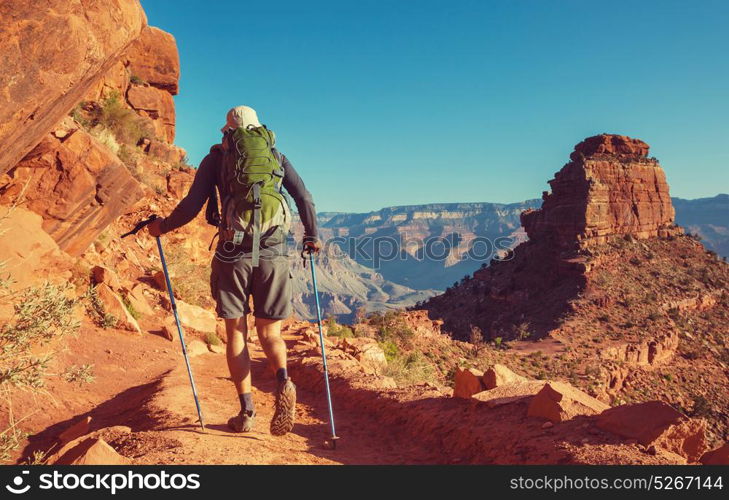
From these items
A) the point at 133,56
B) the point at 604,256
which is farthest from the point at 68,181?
the point at 604,256

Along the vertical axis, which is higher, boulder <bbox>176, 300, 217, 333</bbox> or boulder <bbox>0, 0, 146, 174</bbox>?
boulder <bbox>0, 0, 146, 174</bbox>

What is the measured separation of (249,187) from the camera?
408cm

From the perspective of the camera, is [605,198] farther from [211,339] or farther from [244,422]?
[244,422]

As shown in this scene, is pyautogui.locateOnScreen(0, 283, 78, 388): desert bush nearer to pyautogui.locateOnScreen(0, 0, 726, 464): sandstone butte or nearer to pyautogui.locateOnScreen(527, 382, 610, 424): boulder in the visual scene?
pyautogui.locateOnScreen(0, 0, 726, 464): sandstone butte

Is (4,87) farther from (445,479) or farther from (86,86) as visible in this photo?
(445,479)

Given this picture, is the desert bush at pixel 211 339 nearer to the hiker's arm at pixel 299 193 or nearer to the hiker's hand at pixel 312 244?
the hiker's hand at pixel 312 244

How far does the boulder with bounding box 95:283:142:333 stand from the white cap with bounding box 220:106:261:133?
5.99 meters

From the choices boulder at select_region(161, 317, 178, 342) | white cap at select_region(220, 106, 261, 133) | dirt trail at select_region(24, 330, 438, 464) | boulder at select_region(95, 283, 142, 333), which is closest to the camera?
dirt trail at select_region(24, 330, 438, 464)

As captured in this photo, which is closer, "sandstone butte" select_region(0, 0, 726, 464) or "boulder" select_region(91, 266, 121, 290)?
"sandstone butte" select_region(0, 0, 726, 464)

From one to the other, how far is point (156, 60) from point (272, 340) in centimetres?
2380

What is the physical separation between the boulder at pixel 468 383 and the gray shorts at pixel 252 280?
8.00ft

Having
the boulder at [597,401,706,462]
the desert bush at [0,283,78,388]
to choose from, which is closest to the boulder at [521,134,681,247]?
the boulder at [597,401,706,462]

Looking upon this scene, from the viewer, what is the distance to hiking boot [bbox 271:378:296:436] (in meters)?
4.25

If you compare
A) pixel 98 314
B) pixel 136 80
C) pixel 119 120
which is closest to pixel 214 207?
pixel 98 314
